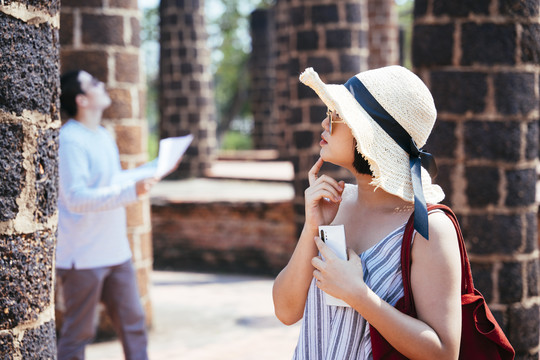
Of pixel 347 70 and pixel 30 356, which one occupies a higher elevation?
pixel 347 70

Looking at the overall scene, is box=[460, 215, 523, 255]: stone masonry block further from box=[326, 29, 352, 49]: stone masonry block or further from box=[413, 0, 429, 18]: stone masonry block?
box=[326, 29, 352, 49]: stone masonry block

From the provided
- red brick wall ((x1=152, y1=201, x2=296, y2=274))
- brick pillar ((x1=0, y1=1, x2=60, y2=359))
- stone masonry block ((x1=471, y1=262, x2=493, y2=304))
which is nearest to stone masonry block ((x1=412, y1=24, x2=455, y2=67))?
stone masonry block ((x1=471, y1=262, x2=493, y2=304))

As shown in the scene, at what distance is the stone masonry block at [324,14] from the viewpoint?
8.59 metres

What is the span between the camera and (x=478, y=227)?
14.4 ft

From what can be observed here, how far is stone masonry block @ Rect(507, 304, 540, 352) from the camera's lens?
Answer: 438 cm

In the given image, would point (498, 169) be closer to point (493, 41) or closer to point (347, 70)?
point (493, 41)

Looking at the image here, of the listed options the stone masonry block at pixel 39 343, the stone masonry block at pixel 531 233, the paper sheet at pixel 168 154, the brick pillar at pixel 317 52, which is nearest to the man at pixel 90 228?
the paper sheet at pixel 168 154

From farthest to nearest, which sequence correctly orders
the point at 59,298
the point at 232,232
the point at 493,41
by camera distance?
the point at 232,232 < the point at 59,298 < the point at 493,41

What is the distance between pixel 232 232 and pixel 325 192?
7442 millimetres

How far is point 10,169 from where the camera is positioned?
198 centimetres

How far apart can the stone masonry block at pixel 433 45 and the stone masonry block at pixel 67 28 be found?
271 centimetres

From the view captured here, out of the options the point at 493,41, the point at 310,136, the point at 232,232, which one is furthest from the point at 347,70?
the point at 493,41

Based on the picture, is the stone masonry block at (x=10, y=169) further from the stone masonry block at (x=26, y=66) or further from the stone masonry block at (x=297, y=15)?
the stone masonry block at (x=297, y=15)

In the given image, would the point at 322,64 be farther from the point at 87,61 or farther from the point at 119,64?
the point at 87,61
